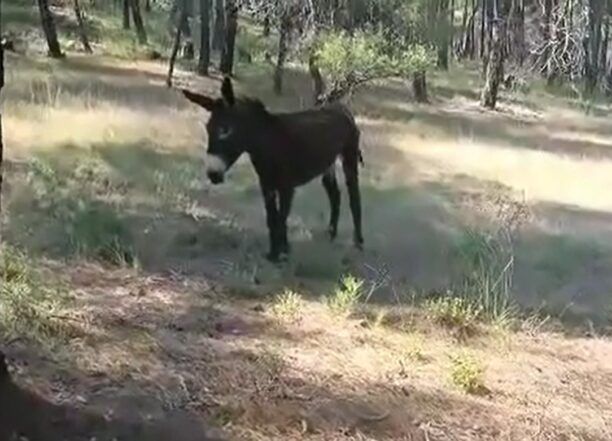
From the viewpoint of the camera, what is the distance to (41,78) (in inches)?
719

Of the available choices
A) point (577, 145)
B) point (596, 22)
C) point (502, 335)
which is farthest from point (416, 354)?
point (596, 22)

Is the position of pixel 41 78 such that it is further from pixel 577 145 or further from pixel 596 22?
pixel 596 22

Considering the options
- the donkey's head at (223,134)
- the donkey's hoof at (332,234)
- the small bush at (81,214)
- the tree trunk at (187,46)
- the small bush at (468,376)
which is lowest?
the tree trunk at (187,46)

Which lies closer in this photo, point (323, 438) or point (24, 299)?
point (323, 438)

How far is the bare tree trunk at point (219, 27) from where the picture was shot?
27.5m

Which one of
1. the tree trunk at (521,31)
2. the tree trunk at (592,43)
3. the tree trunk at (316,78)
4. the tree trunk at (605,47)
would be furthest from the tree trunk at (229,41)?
the tree trunk at (605,47)

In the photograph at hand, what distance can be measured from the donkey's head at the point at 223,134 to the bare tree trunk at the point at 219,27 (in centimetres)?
1962

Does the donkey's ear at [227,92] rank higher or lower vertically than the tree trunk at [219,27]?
higher

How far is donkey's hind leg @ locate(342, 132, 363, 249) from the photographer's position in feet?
30.5

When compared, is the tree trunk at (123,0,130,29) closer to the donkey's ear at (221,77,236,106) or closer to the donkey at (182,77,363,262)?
the donkey at (182,77,363,262)

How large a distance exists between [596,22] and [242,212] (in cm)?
2230

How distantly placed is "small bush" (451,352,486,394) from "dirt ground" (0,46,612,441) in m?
0.05

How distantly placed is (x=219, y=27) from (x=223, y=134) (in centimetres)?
2198

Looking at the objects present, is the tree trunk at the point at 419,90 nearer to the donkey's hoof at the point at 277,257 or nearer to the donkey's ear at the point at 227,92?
the donkey's hoof at the point at 277,257
